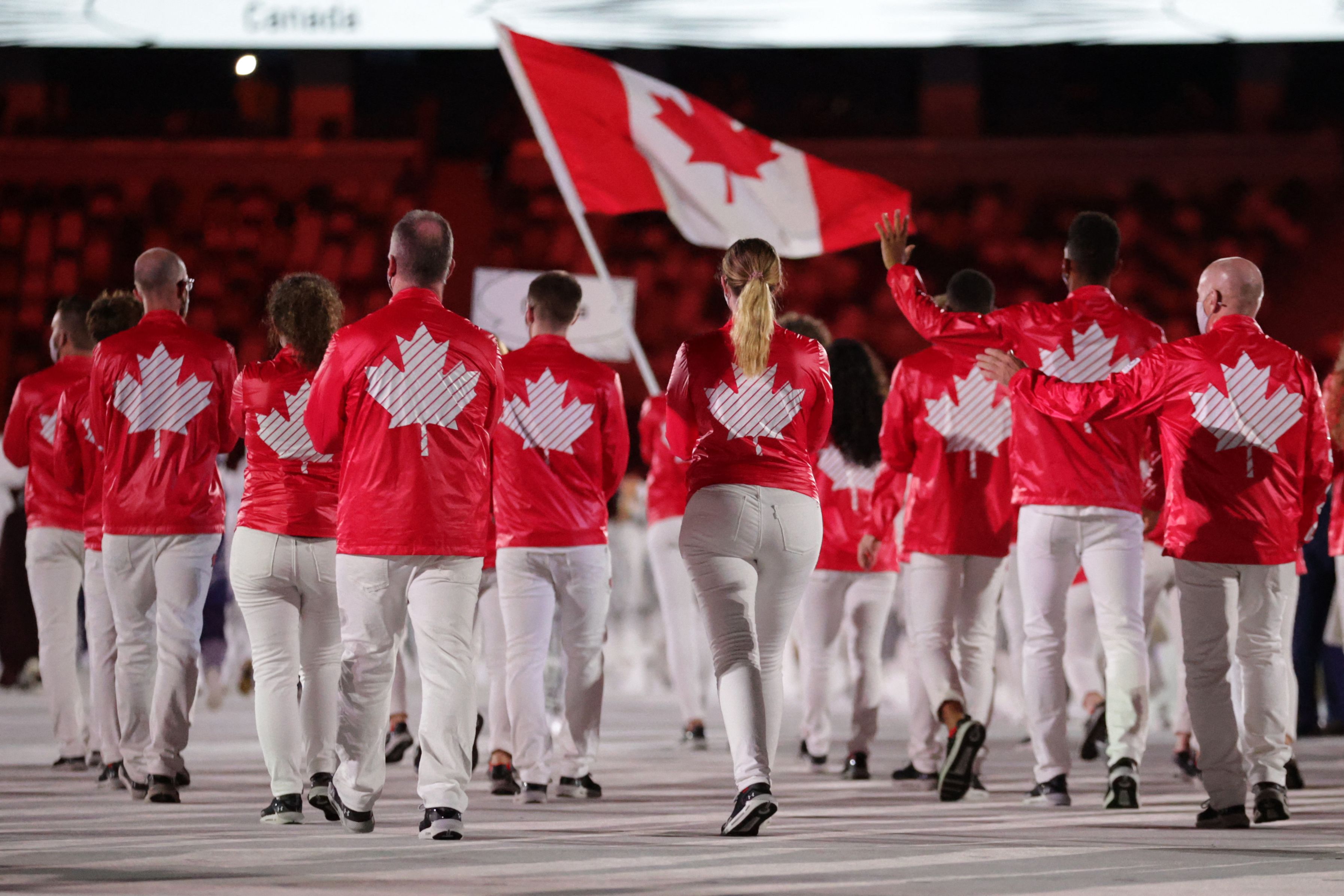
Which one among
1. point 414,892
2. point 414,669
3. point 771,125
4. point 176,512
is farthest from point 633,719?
point 771,125

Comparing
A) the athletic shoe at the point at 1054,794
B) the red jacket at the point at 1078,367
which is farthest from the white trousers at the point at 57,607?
the athletic shoe at the point at 1054,794

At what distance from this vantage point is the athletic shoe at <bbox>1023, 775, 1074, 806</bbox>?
20.2 ft

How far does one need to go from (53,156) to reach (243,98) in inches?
100

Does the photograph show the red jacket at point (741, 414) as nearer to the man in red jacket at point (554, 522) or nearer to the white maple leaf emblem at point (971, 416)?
the man in red jacket at point (554, 522)

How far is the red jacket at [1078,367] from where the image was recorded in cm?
610

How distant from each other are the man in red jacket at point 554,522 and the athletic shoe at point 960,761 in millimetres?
1428

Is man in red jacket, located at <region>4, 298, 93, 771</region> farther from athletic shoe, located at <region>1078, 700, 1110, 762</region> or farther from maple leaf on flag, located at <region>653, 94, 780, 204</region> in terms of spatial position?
athletic shoe, located at <region>1078, 700, 1110, 762</region>

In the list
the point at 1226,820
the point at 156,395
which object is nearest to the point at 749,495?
the point at 1226,820

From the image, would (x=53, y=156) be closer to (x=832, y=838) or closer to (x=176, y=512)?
(x=176, y=512)

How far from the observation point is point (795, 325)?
7.24m

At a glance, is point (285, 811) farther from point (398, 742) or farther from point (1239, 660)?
point (1239, 660)

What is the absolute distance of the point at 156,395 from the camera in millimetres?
6129

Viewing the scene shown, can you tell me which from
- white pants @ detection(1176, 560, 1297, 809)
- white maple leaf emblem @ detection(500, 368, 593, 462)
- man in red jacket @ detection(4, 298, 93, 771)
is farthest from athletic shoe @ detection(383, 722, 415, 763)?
white pants @ detection(1176, 560, 1297, 809)

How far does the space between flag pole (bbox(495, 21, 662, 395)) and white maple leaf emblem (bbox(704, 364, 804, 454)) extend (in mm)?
2911
